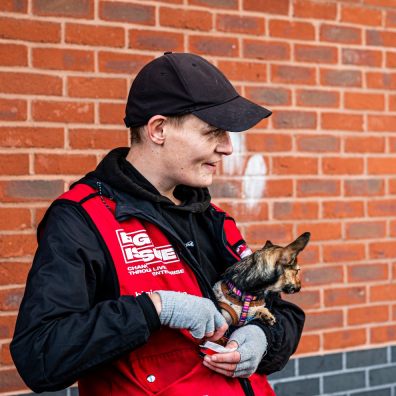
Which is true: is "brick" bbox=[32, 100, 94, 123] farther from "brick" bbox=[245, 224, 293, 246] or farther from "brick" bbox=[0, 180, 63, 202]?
"brick" bbox=[245, 224, 293, 246]

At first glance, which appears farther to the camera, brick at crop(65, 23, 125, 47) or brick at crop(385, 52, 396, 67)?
brick at crop(385, 52, 396, 67)

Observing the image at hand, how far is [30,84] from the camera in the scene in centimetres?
330

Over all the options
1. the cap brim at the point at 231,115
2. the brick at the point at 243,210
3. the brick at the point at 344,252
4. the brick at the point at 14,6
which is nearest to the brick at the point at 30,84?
the brick at the point at 14,6

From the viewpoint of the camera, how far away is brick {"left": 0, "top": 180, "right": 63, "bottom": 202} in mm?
Result: 3264

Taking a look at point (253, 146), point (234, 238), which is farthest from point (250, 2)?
point (234, 238)

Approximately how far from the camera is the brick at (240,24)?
3763 millimetres

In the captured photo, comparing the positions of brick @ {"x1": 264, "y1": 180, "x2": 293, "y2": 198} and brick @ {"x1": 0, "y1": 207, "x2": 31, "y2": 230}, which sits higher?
brick @ {"x1": 264, "y1": 180, "x2": 293, "y2": 198}

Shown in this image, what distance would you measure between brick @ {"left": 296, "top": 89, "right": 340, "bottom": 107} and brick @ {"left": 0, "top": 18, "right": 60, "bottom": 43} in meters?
1.41

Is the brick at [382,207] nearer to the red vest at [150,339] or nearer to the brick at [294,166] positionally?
the brick at [294,166]

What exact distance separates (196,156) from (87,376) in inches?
29.3

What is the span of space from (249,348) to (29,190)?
1.61 meters

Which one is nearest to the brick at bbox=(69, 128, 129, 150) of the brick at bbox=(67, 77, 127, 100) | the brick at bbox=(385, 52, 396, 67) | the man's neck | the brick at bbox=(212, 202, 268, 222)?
the brick at bbox=(67, 77, 127, 100)

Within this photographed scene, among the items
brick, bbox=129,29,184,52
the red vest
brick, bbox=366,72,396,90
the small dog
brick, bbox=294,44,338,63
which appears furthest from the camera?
brick, bbox=366,72,396,90

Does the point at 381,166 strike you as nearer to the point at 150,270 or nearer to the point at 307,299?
the point at 307,299
